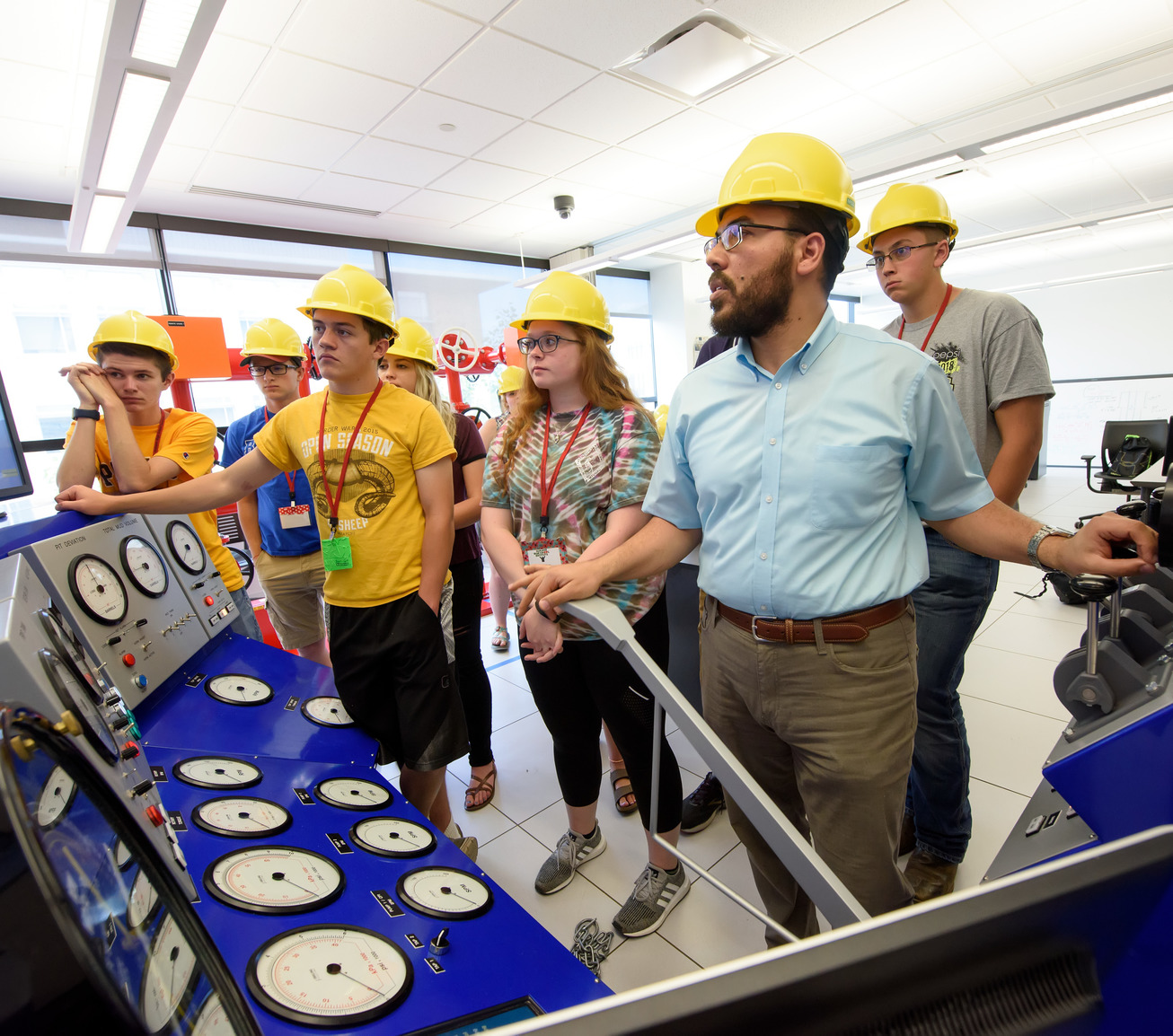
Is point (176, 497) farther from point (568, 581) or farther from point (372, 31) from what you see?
point (372, 31)

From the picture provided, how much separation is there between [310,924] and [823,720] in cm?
86

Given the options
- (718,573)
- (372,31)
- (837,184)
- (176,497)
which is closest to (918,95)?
(372,31)

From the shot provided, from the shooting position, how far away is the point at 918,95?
4285 mm

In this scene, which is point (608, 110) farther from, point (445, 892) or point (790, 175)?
point (445, 892)

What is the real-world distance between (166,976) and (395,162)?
17.3ft

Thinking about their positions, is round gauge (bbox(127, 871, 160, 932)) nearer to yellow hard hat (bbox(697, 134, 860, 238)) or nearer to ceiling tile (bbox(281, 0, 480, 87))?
yellow hard hat (bbox(697, 134, 860, 238))

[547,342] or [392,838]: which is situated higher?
[547,342]

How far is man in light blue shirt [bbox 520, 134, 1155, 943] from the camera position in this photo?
1098 mm

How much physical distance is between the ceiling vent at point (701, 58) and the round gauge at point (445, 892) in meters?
3.97

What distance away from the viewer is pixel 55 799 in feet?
1.13

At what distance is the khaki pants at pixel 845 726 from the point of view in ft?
3.66

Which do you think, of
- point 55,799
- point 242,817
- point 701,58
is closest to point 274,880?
point 242,817

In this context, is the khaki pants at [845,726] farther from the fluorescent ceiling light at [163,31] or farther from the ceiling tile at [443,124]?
the ceiling tile at [443,124]

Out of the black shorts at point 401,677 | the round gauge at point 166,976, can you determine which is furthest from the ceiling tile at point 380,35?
the round gauge at point 166,976
